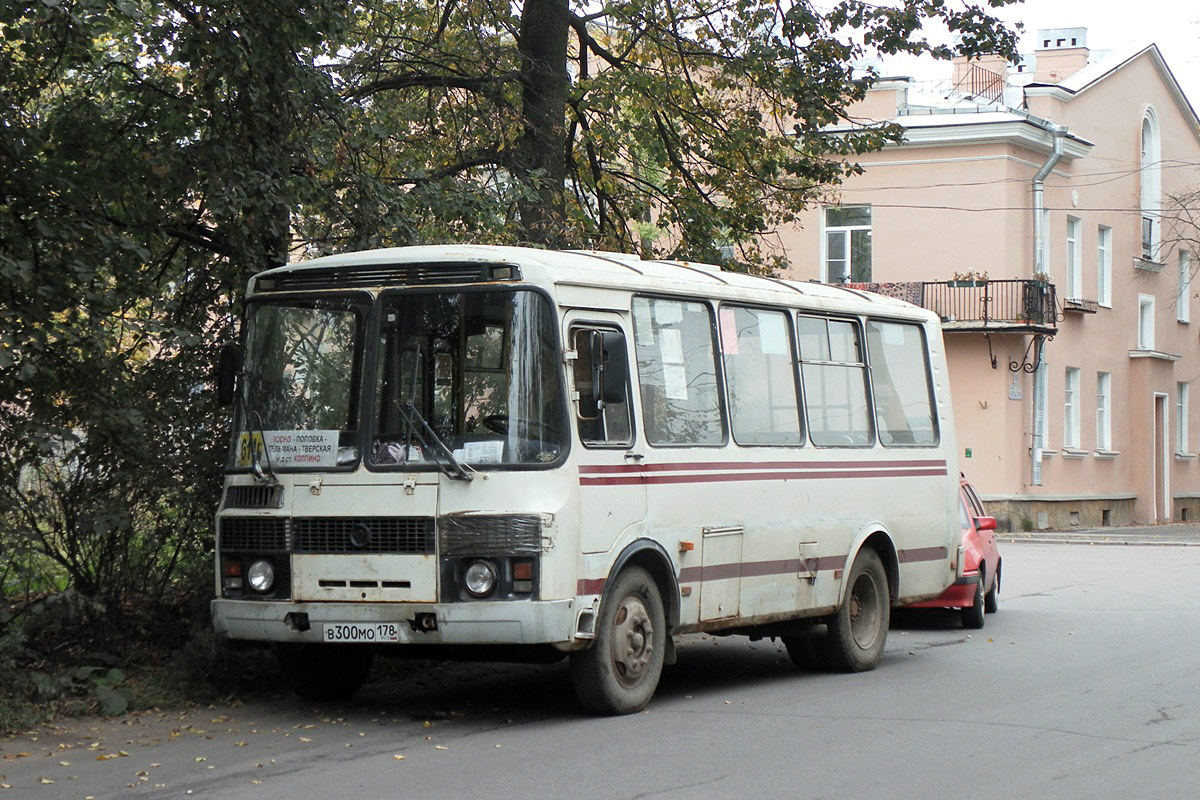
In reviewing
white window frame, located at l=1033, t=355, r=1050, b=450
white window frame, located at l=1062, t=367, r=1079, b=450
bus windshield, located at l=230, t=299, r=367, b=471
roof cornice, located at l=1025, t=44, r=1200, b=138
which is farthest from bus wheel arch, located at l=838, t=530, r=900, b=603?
white window frame, located at l=1062, t=367, r=1079, b=450

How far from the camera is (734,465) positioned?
11.5 m

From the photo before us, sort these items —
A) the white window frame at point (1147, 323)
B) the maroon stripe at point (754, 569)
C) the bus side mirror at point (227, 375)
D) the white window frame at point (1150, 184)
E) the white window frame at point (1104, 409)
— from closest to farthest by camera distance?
the bus side mirror at point (227, 375)
the maroon stripe at point (754, 569)
the white window frame at point (1104, 409)
the white window frame at point (1150, 184)
the white window frame at point (1147, 323)

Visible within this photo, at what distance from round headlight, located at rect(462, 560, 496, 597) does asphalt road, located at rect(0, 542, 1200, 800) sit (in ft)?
2.69

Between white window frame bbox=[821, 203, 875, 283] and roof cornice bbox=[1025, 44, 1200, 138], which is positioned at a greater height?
roof cornice bbox=[1025, 44, 1200, 138]

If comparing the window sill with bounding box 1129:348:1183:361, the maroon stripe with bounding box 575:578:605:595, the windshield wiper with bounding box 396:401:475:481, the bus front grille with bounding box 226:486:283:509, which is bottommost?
the maroon stripe with bounding box 575:578:605:595

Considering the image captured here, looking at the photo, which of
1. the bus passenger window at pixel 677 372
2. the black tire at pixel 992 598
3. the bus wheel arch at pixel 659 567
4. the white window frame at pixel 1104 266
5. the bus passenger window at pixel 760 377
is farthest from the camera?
the white window frame at pixel 1104 266

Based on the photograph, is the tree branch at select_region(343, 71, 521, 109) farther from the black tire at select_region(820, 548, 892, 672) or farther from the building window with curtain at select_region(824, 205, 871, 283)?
the building window with curtain at select_region(824, 205, 871, 283)

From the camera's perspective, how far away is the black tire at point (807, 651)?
12953 millimetres

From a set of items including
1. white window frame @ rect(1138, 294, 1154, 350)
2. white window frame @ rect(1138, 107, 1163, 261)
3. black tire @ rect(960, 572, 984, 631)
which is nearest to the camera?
black tire @ rect(960, 572, 984, 631)

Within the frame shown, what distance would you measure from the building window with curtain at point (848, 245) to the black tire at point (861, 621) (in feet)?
83.7

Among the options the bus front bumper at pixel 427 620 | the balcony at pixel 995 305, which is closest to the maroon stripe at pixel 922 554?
the bus front bumper at pixel 427 620

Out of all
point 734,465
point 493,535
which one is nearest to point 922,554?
point 734,465

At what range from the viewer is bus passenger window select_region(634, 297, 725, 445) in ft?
35.5

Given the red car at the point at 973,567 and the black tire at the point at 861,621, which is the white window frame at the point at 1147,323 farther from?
the black tire at the point at 861,621
